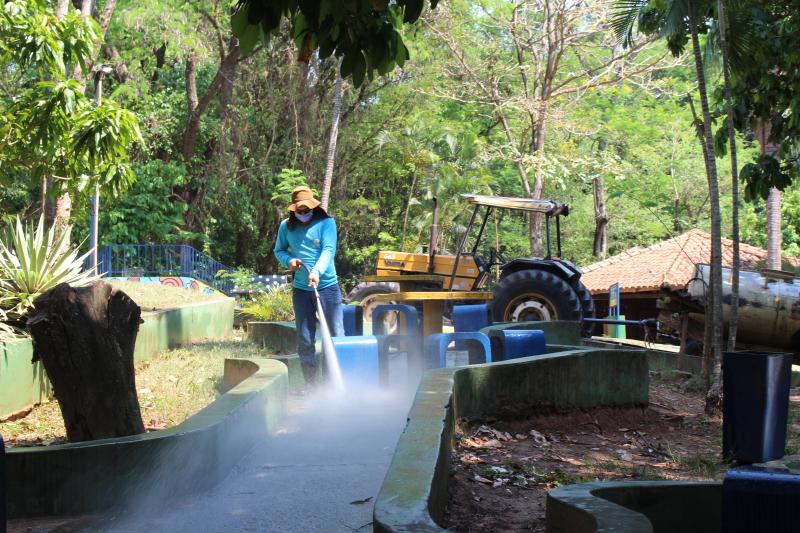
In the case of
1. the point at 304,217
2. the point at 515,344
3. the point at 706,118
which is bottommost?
the point at 515,344

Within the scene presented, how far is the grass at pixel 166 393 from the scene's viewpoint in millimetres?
7578

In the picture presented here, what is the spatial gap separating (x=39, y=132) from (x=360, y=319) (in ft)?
14.1

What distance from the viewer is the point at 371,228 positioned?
116 feet

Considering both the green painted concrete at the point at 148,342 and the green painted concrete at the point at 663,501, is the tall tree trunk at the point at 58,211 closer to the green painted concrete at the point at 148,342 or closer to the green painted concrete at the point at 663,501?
the green painted concrete at the point at 148,342

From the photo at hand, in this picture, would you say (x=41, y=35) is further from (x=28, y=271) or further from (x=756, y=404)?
(x=756, y=404)

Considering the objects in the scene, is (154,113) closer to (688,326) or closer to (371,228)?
(371,228)

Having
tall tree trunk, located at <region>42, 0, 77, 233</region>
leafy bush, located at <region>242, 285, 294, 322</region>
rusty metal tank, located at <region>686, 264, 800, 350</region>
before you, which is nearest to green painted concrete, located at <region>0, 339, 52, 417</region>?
tall tree trunk, located at <region>42, 0, 77, 233</region>

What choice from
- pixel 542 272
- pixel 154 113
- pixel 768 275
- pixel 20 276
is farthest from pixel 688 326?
pixel 154 113

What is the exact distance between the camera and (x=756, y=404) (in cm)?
657

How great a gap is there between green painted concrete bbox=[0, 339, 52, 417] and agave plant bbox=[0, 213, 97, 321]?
994 mm

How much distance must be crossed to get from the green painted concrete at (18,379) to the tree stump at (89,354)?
250cm

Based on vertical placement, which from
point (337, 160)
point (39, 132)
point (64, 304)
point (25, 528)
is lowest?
point (25, 528)

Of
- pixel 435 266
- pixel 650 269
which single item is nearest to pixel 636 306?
pixel 650 269

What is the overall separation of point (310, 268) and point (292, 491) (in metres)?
3.63
